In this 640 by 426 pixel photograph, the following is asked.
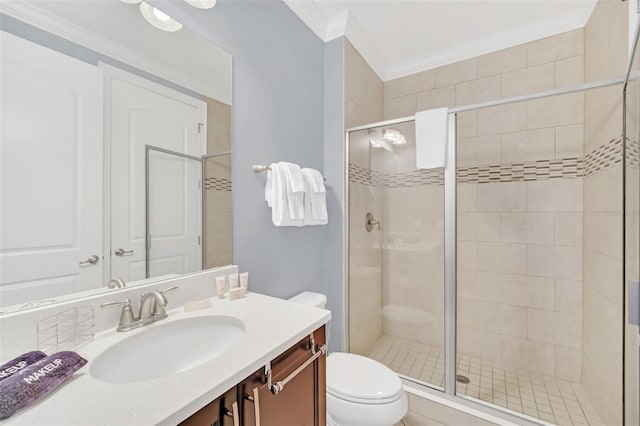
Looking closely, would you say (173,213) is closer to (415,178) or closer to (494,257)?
(415,178)

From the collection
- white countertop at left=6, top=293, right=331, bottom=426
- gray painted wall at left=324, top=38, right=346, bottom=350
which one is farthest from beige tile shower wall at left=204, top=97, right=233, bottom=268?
gray painted wall at left=324, top=38, right=346, bottom=350

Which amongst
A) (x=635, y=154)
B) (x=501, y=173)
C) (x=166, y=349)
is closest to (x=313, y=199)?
(x=166, y=349)

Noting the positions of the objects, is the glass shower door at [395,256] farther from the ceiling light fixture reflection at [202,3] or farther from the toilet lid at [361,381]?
the ceiling light fixture reflection at [202,3]

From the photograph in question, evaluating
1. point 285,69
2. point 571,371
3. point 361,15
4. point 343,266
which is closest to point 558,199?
point 571,371

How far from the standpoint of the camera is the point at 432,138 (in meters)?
Answer: 1.72

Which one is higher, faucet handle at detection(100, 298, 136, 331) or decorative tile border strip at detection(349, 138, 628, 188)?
decorative tile border strip at detection(349, 138, 628, 188)

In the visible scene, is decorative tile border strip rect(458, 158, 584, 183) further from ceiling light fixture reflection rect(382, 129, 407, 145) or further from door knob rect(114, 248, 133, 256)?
door knob rect(114, 248, 133, 256)

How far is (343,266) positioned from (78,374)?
1540 mm

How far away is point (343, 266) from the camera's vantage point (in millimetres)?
2002

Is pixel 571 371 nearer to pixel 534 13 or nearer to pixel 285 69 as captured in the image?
pixel 534 13

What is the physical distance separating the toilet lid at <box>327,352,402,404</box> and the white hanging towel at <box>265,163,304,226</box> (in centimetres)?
80

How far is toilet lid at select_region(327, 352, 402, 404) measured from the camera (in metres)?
1.22

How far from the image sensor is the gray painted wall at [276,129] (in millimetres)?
1383

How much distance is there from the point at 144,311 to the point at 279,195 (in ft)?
2.56
